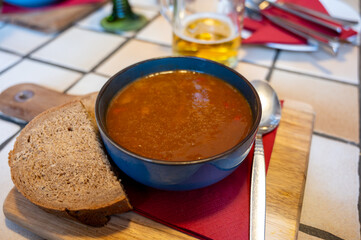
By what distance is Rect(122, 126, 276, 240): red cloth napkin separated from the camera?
2.17 feet

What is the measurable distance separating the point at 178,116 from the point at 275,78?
63cm

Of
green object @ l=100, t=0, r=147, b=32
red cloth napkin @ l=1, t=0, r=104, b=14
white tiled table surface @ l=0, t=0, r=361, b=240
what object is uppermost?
red cloth napkin @ l=1, t=0, r=104, b=14

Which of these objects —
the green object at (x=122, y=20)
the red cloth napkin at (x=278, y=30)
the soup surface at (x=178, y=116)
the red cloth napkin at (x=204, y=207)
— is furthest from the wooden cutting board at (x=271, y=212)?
the green object at (x=122, y=20)

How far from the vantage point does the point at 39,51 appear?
1371 mm

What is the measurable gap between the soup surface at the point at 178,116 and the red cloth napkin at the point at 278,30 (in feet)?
1.95

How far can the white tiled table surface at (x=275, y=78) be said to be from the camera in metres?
0.80

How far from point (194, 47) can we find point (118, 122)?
552mm

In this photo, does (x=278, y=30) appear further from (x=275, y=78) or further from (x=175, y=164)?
(x=175, y=164)

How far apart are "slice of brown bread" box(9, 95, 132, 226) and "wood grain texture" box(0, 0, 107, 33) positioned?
0.85 meters

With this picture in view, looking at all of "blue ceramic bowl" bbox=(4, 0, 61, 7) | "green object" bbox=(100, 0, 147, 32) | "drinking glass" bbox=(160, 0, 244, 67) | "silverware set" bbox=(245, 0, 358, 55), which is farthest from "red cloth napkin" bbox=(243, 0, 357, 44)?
"blue ceramic bowl" bbox=(4, 0, 61, 7)

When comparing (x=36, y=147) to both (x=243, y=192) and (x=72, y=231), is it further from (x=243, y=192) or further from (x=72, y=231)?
(x=243, y=192)

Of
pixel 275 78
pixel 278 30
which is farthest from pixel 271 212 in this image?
pixel 278 30

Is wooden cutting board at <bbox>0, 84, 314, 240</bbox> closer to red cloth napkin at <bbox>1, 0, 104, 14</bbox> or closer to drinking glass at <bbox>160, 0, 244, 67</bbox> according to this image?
drinking glass at <bbox>160, 0, 244, 67</bbox>

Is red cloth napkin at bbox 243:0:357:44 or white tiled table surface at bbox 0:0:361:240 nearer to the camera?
white tiled table surface at bbox 0:0:361:240
